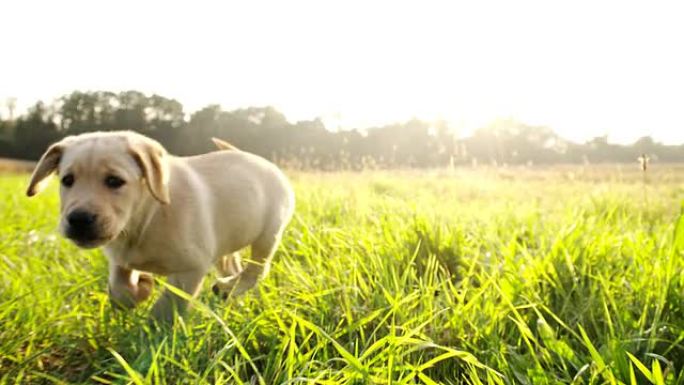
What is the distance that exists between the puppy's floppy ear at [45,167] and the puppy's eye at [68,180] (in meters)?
0.17

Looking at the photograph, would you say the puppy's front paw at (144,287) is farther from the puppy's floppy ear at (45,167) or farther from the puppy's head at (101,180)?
the puppy's floppy ear at (45,167)

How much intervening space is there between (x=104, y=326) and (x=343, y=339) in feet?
3.32

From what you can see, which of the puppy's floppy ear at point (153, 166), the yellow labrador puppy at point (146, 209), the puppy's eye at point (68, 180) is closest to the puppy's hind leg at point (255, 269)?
the yellow labrador puppy at point (146, 209)

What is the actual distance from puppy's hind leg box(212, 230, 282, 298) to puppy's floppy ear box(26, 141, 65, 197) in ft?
3.34

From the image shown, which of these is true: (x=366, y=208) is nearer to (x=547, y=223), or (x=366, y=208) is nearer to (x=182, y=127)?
(x=547, y=223)

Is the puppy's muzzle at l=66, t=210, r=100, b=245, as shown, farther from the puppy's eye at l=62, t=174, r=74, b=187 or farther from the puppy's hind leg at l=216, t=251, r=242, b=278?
the puppy's hind leg at l=216, t=251, r=242, b=278

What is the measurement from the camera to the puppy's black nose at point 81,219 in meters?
2.49

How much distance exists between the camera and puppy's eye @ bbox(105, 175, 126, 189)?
8.78 ft

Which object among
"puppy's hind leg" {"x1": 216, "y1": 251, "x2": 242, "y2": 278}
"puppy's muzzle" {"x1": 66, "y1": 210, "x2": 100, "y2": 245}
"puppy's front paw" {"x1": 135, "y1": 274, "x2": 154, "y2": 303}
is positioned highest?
"puppy's muzzle" {"x1": 66, "y1": 210, "x2": 100, "y2": 245}

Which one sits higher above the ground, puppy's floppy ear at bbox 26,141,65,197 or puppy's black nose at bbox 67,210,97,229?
puppy's floppy ear at bbox 26,141,65,197

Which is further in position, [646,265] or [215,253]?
[215,253]

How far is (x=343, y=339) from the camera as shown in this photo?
7.77 ft

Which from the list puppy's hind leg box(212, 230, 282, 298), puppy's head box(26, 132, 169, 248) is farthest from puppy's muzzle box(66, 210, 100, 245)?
puppy's hind leg box(212, 230, 282, 298)

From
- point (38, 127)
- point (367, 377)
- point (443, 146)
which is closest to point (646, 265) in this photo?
point (367, 377)
